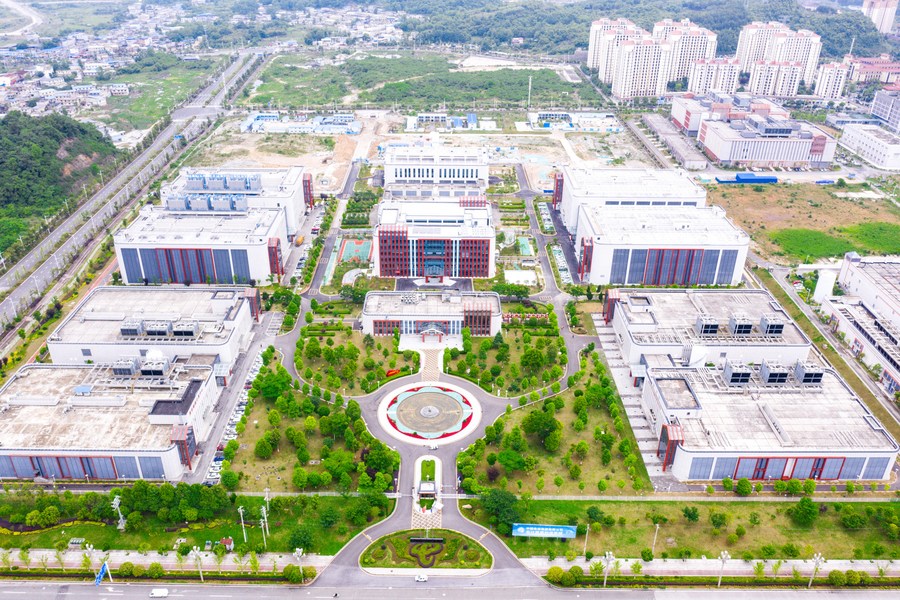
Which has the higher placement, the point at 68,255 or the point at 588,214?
the point at 588,214

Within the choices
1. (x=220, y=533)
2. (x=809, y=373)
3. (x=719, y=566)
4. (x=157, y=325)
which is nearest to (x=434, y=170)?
(x=157, y=325)

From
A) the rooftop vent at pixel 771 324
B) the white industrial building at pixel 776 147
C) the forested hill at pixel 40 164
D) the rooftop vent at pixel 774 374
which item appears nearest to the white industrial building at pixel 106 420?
the forested hill at pixel 40 164

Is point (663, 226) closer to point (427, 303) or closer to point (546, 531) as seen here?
point (427, 303)

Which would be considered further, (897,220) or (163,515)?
(897,220)

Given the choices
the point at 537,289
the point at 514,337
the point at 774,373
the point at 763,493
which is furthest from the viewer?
the point at 537,289

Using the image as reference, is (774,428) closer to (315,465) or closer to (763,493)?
(763,493)

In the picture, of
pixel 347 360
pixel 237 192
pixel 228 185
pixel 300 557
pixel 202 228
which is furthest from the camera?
pixel 228 185

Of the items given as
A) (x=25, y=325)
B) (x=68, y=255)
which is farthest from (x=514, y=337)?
(x=68, y=255)
